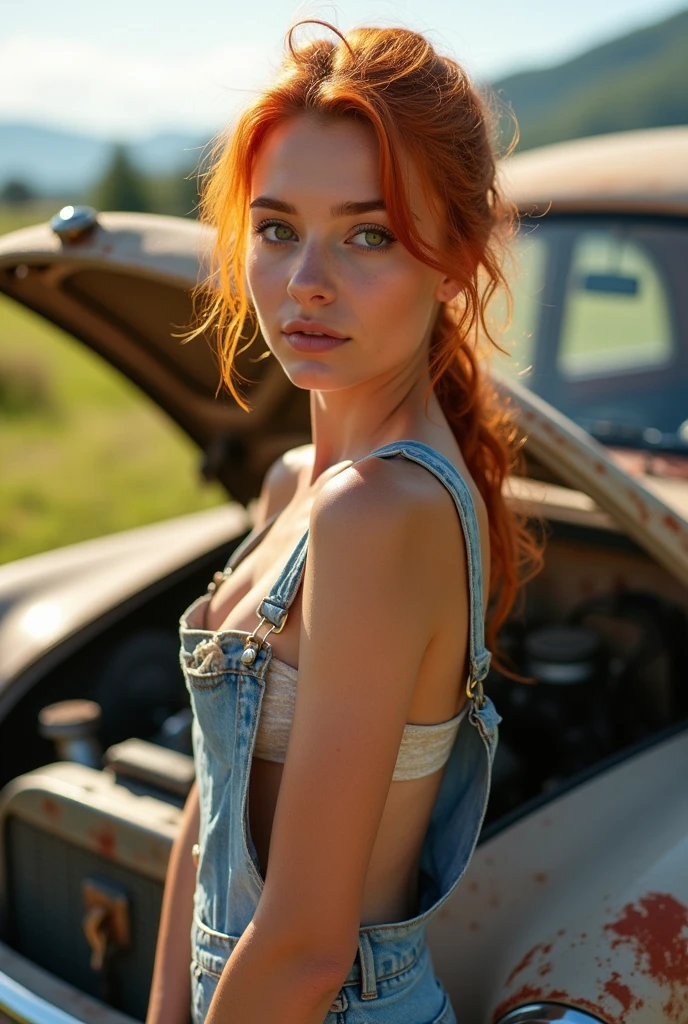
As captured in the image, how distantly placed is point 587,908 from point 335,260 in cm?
90

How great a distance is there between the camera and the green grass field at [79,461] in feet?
28.3

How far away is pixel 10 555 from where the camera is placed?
761 centimetres

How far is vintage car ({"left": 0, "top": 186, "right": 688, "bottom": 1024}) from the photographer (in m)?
1.44

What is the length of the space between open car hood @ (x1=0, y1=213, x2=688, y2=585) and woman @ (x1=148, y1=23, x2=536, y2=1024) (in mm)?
278

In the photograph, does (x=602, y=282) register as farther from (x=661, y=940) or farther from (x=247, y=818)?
(x=247, y=818)

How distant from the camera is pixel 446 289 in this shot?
4.09ft

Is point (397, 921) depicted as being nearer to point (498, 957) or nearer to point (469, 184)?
point (498, 957)

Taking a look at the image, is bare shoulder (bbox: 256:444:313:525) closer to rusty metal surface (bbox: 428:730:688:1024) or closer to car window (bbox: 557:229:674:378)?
rusty metal surface (bbox: 428:730:688:1024)

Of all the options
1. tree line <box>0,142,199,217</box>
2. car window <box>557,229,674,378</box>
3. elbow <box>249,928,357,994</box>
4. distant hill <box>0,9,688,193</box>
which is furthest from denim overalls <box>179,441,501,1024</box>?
tree line <box>0,142,199,217</box>

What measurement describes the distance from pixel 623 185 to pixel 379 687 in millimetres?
2212

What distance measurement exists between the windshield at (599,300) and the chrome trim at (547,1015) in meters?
1.56

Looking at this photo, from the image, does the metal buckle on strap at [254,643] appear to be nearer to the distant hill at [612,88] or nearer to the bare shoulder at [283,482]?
the bare shoulder at [283,482]

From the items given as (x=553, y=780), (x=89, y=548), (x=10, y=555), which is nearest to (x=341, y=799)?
(x=553, y=780)

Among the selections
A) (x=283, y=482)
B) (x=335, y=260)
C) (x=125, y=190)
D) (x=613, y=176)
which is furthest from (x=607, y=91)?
(x=335, y=260)
